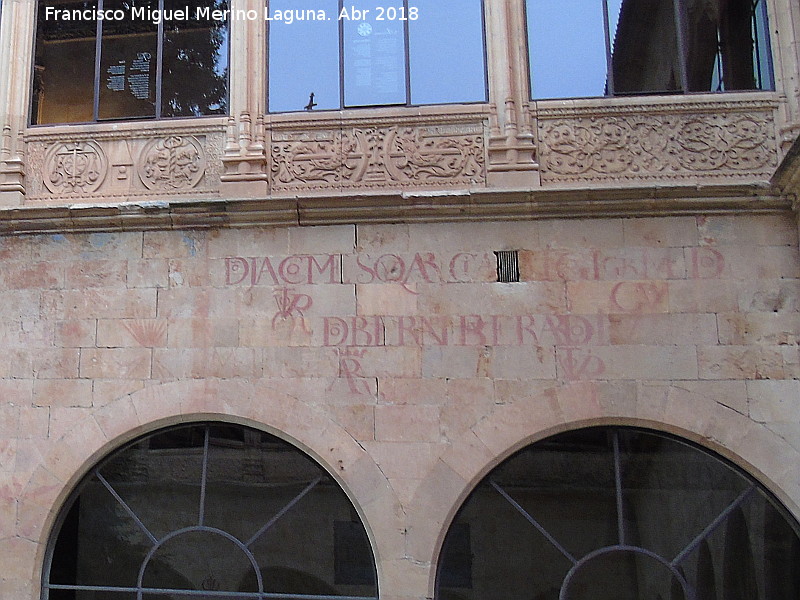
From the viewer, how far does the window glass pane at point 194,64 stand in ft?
26.9

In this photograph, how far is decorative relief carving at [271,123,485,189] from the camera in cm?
771

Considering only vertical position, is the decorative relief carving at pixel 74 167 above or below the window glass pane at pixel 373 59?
below

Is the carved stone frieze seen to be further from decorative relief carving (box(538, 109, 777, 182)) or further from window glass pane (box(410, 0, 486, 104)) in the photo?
decorative relief carving (box(538, 109, 777, 182))

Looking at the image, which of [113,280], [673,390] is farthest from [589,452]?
[113,280]

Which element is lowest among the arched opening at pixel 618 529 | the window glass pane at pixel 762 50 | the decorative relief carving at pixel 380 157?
the arched opening at pixel 618 529

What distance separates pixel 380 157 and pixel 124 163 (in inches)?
99.8

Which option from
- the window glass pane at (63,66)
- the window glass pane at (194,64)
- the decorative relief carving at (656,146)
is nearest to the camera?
the decorative relief carving at (656,146)

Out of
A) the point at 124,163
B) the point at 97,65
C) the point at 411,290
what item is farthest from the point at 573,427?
the point at 97,65

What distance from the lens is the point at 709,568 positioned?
6.96 meters

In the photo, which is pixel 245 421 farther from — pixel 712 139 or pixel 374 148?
pixel 712 139

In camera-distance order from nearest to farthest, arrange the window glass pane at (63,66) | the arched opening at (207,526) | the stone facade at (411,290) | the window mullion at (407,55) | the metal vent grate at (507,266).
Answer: the stone facade at (411,290) → the arched opening at (207,526) → the metal vent grate at (507,266) → the window mullion at (407,55) → the window glass pane at (63,66)

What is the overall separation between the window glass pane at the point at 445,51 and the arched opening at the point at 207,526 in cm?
367

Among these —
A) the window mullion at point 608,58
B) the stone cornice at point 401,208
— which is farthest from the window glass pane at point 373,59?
the window mullion at point 608,58

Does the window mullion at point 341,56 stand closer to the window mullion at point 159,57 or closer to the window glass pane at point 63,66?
the window mullion at point 159,57
